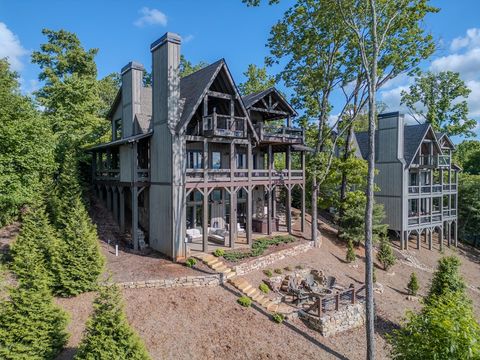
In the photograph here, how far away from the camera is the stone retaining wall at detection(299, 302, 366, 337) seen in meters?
13.4

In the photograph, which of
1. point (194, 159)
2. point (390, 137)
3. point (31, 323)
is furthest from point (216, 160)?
point (390, 137)

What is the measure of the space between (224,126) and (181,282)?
9210mm

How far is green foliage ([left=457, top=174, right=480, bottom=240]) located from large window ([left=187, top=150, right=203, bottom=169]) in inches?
1262

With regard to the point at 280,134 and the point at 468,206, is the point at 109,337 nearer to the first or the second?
the point at 280,134

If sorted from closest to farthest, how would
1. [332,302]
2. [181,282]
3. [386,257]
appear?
1. [181,282]
2. [332,302]
3. [386,257]

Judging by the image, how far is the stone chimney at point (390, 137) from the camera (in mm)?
28828

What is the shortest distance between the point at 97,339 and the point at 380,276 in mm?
19199

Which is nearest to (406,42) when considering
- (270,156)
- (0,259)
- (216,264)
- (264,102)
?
(264,102)

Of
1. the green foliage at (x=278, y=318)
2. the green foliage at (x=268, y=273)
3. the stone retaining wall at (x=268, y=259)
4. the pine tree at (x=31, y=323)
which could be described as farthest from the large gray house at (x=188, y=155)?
the pine tree at (x=31, y=323)

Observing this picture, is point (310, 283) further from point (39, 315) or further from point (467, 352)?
point (39, 315)

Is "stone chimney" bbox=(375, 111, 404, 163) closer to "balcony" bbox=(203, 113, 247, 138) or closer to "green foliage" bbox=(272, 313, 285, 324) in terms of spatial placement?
"balcony" bbox=(203, 113, 247, 138)

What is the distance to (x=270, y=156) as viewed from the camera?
2248cm

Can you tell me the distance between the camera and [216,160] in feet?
70.9

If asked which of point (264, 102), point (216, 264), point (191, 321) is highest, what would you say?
point (264, 102)
